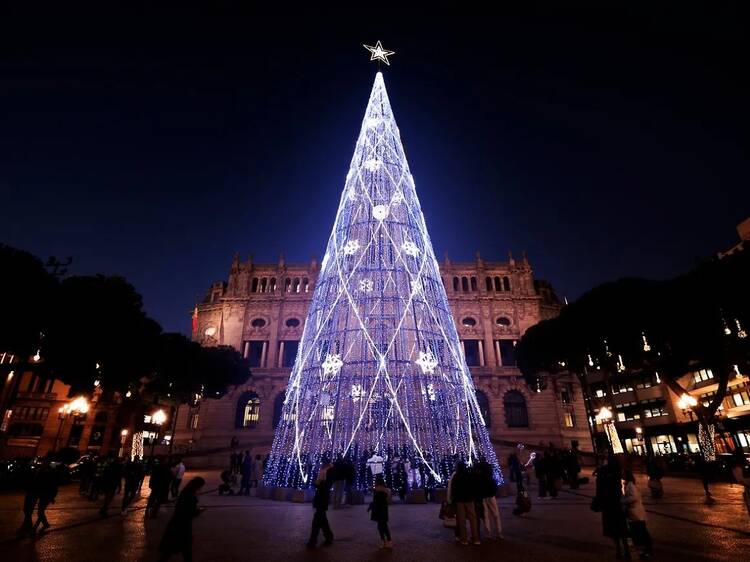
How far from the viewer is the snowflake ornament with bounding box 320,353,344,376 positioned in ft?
46.0

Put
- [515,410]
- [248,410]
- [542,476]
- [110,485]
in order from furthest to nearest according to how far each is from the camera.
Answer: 1. [248,410]
2. [515,410]
3. [542,476]
4. [110,485]

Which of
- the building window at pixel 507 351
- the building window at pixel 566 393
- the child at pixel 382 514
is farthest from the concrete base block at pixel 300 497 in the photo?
the building window at pixel 566 393

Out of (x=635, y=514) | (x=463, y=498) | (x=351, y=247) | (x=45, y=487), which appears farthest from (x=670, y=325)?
(x=45, y=487)

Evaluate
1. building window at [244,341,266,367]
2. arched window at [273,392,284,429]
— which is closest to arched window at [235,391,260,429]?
arched window at [273,392,284,429]

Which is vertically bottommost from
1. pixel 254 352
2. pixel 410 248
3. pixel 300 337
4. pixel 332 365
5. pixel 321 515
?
pixel 321 515

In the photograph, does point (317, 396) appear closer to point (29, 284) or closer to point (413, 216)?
point (413, 216)

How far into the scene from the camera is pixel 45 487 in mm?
9891

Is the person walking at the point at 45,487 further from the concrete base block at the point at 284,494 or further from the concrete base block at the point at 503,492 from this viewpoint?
the concrete base block at the point at 503,492

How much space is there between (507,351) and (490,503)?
3957 cm

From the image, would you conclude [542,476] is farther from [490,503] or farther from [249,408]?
[249,408]

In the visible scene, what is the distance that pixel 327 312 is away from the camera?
1506cm

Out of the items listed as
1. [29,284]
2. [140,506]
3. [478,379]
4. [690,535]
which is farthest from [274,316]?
[690,535]

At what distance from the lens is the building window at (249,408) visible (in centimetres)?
4206

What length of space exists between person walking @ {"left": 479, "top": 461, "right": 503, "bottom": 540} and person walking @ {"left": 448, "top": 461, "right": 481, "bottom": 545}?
282mm
